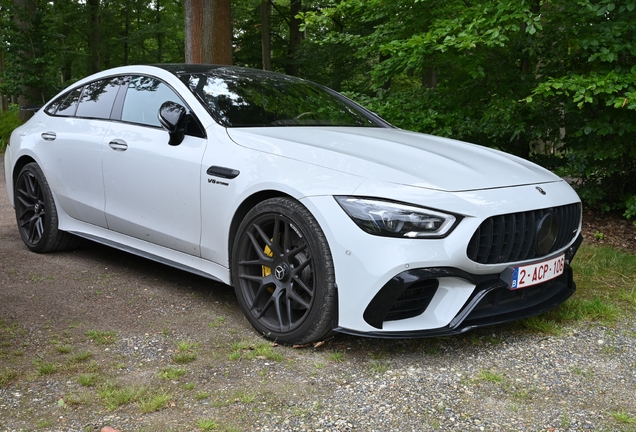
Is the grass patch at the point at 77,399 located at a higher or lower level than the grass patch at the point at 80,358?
higher

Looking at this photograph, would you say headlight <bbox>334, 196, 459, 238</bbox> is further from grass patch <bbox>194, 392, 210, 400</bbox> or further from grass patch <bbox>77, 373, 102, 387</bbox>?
grass patch <bbox>77, 373, 102, 387</bbox>

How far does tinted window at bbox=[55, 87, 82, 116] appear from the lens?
5246mm

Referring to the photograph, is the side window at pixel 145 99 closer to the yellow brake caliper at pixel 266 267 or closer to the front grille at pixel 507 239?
the yellow brake caliper at pixel 266 267

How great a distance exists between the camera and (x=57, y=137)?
5.14 meters

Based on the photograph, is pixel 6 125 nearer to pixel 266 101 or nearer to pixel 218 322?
pixel 266 101

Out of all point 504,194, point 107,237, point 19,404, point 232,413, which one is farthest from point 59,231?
point 504,194

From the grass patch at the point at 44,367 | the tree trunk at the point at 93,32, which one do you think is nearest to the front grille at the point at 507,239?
the grass patch at the point at 44,367

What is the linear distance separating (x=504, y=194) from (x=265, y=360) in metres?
1.48

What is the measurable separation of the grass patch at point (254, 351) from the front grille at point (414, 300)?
0.63 meters

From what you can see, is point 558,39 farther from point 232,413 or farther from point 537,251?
point 232,413

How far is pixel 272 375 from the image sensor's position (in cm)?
310

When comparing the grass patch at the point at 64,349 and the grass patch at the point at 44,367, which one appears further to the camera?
the grass patch at the point at 64,349

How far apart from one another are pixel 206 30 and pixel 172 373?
6.18m

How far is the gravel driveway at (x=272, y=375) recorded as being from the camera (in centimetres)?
266
